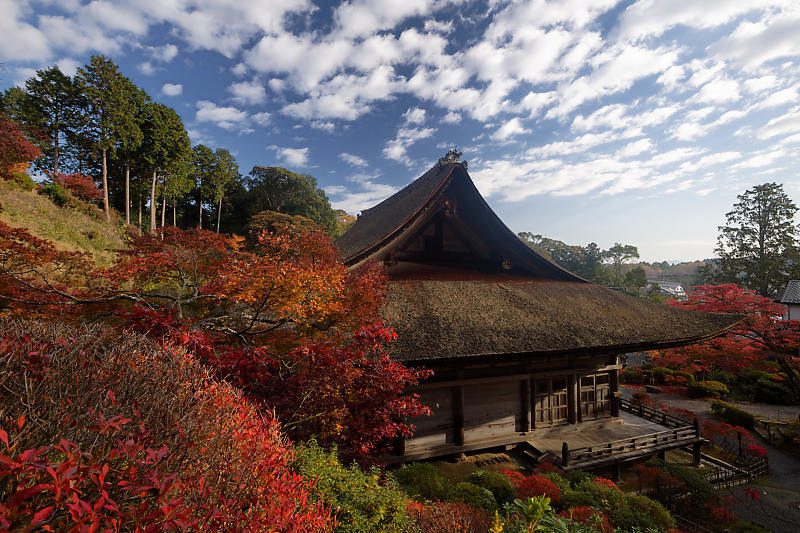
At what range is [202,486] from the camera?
5.94 feet

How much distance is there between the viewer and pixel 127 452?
165 centimetres

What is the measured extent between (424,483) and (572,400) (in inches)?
268

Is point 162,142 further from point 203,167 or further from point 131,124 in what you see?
point 203,167

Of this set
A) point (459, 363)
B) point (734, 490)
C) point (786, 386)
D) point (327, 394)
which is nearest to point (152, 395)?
point (327, 394)

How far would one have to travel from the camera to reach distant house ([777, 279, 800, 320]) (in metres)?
28.2

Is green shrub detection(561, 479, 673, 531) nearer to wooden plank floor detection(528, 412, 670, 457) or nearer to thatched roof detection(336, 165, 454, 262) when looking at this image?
wooden plank floor detection(528, 412, 670, 457)

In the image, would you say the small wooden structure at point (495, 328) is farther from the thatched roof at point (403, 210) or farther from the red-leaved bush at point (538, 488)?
the red-leaved bush at point (538, 488)

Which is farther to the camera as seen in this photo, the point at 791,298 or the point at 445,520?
the point at 791,298

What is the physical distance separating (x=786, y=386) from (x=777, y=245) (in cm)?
1654

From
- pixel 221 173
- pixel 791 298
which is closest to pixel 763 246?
pixel 791 298

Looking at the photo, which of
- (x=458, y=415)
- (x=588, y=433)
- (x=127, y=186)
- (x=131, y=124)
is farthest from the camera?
(x=127, y=186)

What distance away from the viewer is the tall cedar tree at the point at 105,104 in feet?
72.6

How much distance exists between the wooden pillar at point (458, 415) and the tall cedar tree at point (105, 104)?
2862 cm

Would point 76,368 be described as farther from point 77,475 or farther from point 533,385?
point 533,385
